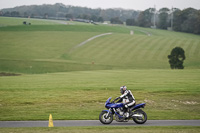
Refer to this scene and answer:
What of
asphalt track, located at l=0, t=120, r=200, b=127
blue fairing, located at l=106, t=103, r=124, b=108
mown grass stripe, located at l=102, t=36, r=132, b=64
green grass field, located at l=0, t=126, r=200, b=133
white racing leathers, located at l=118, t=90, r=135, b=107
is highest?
white racing leathers, located at l=118, t=90, r=135, b=107

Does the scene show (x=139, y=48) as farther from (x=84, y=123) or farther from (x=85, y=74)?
(x=84, y=123)

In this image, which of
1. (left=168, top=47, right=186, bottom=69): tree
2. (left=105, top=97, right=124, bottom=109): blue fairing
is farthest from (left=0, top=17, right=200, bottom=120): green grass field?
(left=168, top=47, right=186, bottom=69): tree

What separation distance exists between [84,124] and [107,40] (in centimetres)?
8016

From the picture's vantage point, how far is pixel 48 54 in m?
78.4

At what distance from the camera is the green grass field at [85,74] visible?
23172 millimetres

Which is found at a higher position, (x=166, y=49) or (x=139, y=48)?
(x=139, y=48)

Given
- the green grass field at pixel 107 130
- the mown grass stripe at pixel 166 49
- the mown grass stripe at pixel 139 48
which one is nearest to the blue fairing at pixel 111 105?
the green grass field at pixel 107 130

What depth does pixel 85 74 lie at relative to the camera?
45.6m

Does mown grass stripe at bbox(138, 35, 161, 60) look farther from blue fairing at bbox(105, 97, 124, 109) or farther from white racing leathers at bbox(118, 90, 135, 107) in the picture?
blue fairing at bbox(105, 97, 124, 109)

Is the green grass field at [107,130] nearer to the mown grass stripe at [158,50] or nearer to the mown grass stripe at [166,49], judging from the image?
the mown grass stripe at [158,50]

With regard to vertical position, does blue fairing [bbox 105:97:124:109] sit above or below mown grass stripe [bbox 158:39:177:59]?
above

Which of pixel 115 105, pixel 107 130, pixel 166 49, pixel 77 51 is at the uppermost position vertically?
pixel 115 105

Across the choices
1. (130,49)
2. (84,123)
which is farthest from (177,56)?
(84,123)

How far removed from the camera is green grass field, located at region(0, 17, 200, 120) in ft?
76.0
